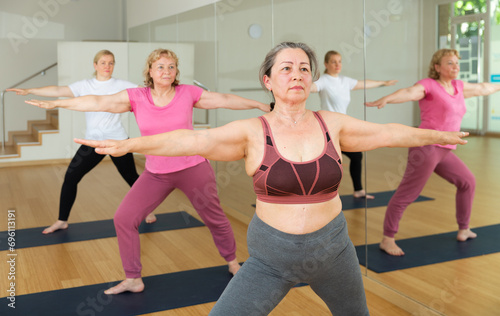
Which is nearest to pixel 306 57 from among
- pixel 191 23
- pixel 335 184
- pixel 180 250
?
pixel 335 184

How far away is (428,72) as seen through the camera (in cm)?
275

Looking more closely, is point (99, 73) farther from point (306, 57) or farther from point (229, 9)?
point (306, 57)

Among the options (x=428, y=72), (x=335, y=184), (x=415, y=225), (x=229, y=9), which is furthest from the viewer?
(x=229, y=9)

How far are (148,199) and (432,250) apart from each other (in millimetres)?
1543

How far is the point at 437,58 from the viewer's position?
8.74ft

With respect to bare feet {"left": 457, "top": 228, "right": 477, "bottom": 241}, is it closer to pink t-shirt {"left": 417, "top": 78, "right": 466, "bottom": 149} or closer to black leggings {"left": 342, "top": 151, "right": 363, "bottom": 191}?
pink t-shirt {"left": 417, "top": 78, "right": 466, "bottom": 149}

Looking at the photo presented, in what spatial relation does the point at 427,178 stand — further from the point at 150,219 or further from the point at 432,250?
the point at 150,219

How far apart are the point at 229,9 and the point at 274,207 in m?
3.59

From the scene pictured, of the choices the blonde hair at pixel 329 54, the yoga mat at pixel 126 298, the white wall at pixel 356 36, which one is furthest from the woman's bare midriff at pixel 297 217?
the blonde hair at pixel 329 54

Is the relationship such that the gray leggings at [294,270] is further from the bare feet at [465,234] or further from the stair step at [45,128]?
the stair step at [45,128]

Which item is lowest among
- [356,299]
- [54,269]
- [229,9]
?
[54,269]

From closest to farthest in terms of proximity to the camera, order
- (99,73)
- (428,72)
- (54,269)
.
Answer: (428,72) < (54,269) < (99,73)

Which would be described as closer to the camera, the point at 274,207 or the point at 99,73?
the point at 274,207

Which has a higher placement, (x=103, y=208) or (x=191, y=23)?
(x=191, y=23)
